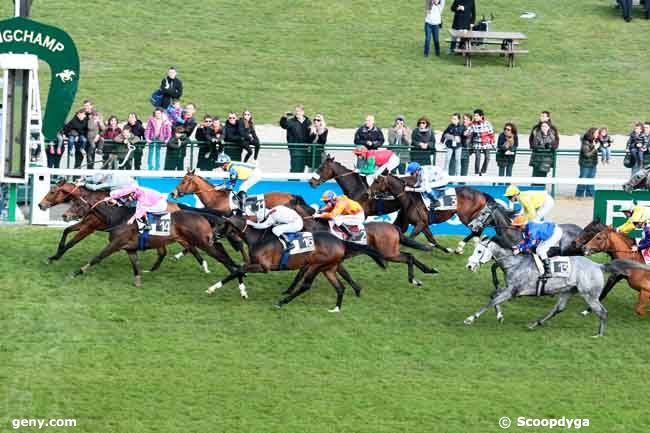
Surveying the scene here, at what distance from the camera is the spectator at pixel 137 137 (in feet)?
79.5

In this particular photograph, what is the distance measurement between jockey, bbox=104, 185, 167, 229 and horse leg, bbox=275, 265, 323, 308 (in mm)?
2128

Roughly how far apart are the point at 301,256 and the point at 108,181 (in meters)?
3.79

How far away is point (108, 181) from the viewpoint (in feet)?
72.7

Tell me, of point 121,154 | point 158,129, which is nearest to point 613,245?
point 121,154

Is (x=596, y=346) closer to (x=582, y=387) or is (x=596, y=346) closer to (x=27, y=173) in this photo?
(x=582, y=387)

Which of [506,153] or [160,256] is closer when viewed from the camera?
[160,256]

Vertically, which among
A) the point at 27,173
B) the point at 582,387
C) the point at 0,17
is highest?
the point at 0,17

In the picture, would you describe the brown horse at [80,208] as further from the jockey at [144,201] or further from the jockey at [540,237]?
the jockey at [540,237]

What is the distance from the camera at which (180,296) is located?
20.5m

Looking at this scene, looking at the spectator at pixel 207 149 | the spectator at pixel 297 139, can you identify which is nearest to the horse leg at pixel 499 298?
the spectator at pixel 297 139

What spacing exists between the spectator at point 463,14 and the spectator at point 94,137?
12.1m

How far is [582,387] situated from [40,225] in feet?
30.5

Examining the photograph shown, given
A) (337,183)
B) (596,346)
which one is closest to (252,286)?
(337,183)

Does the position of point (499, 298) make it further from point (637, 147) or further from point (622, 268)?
point (637, 147)
